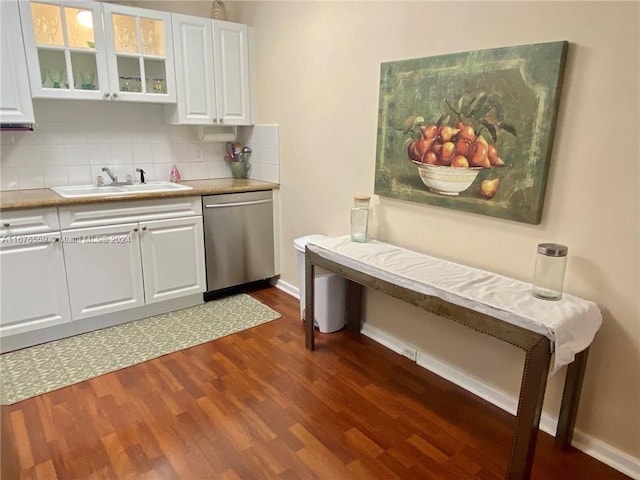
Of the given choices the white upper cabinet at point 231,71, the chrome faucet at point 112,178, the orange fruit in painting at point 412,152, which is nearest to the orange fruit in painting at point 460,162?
the orange fruit in painting at point 412,152

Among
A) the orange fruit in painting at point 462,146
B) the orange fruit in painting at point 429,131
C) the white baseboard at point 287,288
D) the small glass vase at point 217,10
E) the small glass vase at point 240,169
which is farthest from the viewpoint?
the small glass vase at point 240,169

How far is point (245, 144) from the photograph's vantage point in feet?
12.5

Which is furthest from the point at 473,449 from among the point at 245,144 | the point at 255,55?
the point at 255,55

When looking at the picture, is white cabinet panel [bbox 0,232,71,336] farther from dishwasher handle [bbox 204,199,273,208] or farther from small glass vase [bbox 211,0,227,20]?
small glass vase [bbox 211,0,227,20]

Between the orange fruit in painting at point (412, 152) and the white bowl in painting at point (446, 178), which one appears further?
the orange fruit in painting at point (412, 152)

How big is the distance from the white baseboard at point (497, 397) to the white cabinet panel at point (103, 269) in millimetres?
1653

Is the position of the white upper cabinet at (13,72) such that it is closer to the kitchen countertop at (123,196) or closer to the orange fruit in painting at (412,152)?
the kitchen countertop at (123,196)

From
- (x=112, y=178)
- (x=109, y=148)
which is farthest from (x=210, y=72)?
(x=112, y=178)

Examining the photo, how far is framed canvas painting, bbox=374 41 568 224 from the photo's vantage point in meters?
1.83

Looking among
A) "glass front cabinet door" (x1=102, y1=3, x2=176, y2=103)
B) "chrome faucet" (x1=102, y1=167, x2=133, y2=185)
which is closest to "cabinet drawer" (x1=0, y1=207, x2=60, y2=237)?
"chrome faucet" (x1=102, y1=167, x2=133, y2=185)

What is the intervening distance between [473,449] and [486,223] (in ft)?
3.44

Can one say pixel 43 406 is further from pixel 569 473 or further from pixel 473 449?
pixel 569 473

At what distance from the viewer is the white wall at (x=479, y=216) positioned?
166cm

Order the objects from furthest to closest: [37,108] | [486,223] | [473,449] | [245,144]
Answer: [245,144] < [37,108] < [486,223] < [473,449]
